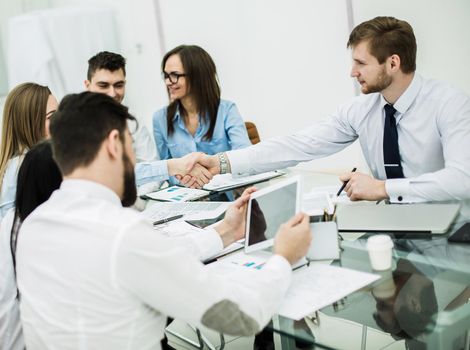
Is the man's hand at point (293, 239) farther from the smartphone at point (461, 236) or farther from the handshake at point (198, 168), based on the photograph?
the handshake at point (198, 168)

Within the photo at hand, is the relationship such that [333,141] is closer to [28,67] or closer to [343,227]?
[343,227]

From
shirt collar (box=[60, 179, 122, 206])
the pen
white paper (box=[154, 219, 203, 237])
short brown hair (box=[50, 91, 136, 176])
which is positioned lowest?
the pen

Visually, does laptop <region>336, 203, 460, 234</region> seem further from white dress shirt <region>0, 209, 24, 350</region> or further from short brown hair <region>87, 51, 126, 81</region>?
short brown hair <region>87, 51, 126, 81</region>

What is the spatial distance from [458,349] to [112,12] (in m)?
4.92

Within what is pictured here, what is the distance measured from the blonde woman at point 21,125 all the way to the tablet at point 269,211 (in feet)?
3.21

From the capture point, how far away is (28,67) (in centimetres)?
534

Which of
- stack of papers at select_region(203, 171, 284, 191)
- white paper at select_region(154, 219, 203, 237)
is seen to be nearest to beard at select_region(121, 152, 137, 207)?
white paper at select_region(154, 219, 203, 237)

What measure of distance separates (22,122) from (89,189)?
1.19 m

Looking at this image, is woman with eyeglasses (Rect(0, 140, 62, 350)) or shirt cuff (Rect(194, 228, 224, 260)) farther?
shirt cuff (Rect(194, 228, 224, 260))

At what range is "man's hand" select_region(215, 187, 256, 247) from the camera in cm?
186

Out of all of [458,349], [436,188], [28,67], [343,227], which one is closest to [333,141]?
[436,188]

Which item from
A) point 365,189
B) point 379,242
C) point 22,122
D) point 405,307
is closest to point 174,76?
point 22,122

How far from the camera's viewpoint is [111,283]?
120 cm

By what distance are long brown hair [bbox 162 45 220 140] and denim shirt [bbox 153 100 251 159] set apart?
3cm
